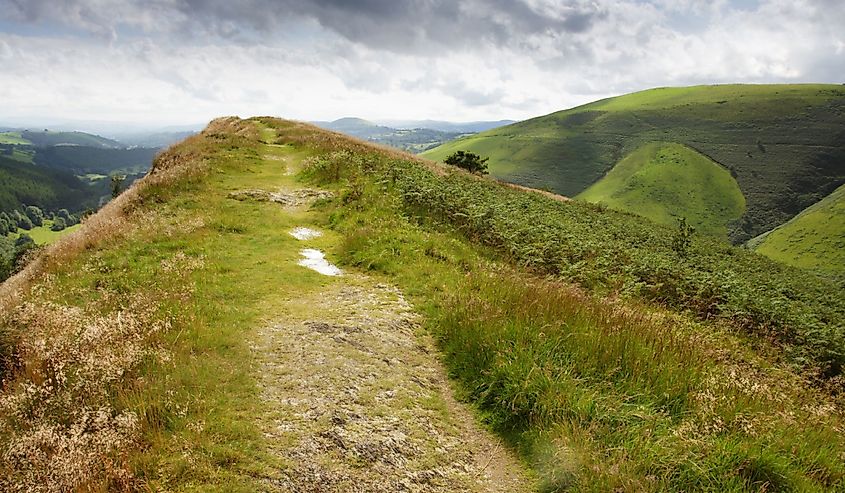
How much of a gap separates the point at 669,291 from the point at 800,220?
159 metres

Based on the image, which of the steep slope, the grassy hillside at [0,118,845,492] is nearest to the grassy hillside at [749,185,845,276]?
the grassy hillside at [0,118,845,492]

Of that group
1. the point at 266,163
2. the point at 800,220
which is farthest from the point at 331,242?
the point at 800,220

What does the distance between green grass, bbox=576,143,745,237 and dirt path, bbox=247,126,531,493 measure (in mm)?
158457

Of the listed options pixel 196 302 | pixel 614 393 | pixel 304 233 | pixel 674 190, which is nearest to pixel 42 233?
pixel 304 233

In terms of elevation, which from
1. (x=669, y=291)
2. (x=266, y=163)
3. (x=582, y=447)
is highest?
(x=266, y=163)

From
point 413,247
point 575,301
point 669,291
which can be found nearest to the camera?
point 575,301

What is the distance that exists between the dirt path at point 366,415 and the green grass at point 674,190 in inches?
6238

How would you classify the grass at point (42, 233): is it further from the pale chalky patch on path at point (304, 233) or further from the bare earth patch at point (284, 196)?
the pale chalky patch on path at point (304, 233)

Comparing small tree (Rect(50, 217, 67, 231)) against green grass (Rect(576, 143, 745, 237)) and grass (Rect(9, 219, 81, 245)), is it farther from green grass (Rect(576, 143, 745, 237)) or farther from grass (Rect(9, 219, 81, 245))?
green grass (Rect(576, 143, 745, 237))

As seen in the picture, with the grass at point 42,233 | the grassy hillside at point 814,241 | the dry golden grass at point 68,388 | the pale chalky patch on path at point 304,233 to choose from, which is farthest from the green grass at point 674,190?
the grass at point 42,233

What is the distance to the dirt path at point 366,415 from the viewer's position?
15.5 feet

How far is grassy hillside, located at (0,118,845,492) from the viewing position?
4527mm

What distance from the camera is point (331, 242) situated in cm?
1365

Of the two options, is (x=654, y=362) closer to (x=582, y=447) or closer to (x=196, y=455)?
(x=582, y=447)
